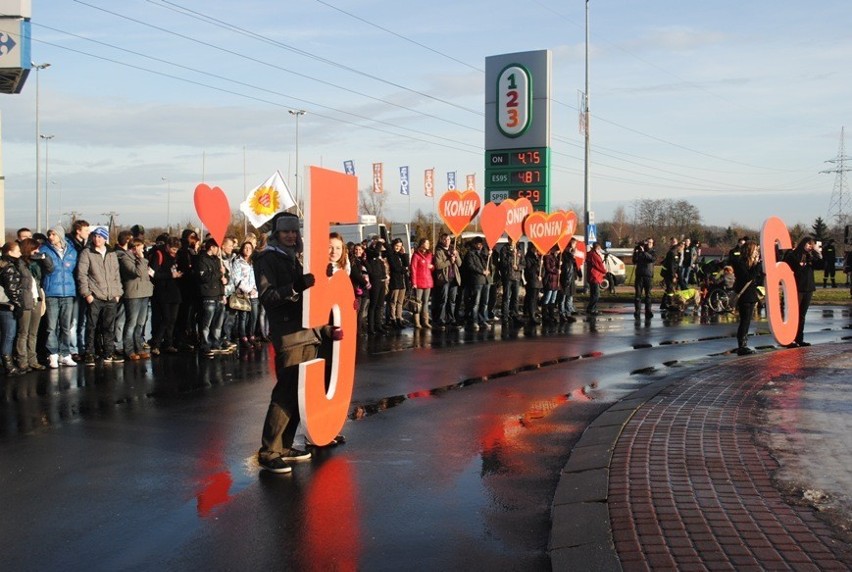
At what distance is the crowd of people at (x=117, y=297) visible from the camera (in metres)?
11.6

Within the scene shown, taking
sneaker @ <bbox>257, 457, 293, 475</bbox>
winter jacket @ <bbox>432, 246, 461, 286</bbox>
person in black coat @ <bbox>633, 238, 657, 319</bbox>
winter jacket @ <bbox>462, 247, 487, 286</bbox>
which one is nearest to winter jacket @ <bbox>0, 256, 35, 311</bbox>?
sneaker @ <bbox>257, 457, 293, 475</bbox>

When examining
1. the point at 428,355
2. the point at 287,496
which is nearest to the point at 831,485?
the point at 287,496

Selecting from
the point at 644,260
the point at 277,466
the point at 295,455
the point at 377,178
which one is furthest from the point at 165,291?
the point at 377,178

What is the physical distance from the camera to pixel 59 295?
12.1 m

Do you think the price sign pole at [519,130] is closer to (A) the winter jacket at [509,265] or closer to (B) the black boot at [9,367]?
(A) the winter jacket at [509,265]

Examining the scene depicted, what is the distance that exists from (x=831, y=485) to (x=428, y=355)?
28.0 ft

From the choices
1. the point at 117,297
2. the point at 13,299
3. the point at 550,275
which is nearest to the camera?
the point at 13,299

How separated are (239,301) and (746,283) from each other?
8.42 m

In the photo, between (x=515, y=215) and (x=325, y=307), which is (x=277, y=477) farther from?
(x=515, y=215)

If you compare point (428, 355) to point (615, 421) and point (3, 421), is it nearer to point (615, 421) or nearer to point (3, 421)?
point (615, 421)

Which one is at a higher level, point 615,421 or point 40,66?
point 40,66

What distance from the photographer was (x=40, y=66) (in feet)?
181

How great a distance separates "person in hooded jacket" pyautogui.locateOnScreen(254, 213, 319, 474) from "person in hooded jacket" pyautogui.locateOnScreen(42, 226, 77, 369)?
6334 mm

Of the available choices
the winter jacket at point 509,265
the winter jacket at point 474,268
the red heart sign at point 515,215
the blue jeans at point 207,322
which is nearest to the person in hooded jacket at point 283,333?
the blue jeans at point 207,322
